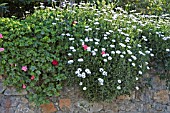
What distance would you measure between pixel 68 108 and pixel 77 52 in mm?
624

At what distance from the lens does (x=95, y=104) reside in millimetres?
3469

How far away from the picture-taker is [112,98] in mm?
3389

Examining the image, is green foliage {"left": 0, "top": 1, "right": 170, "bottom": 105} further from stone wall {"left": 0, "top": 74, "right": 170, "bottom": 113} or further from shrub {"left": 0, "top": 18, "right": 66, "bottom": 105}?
stone wall {"left": 0, "top": 74, "right": 170, "bottom": 113}

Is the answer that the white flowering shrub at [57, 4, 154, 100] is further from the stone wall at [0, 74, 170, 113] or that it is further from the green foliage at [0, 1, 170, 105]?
the stone wall at [0, 74, 170, 113]

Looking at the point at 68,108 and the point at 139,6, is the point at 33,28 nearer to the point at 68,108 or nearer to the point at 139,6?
the point at 68,108

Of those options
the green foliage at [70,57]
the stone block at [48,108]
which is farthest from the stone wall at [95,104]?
the green foliage at [70,57]

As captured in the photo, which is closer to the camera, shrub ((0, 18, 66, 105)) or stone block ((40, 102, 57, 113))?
shrub ((0, 18, 66, 105))

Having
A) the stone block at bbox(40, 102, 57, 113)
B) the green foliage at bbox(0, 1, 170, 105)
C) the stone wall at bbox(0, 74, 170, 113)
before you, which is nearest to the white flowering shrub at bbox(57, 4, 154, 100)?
the green foliage at bbox(0, 1, 170, 105)

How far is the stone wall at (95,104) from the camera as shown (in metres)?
3.30

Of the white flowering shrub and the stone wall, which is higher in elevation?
the white flowering shrub

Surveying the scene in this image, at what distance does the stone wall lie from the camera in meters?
3.30

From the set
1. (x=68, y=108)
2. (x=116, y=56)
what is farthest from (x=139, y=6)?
(x=68, y=108)

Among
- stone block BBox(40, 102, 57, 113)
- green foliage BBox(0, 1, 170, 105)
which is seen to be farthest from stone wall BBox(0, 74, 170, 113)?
green foliage BBox(0, 1, 170, 105)

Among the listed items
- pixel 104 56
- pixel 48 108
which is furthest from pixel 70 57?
pixel 48 108
